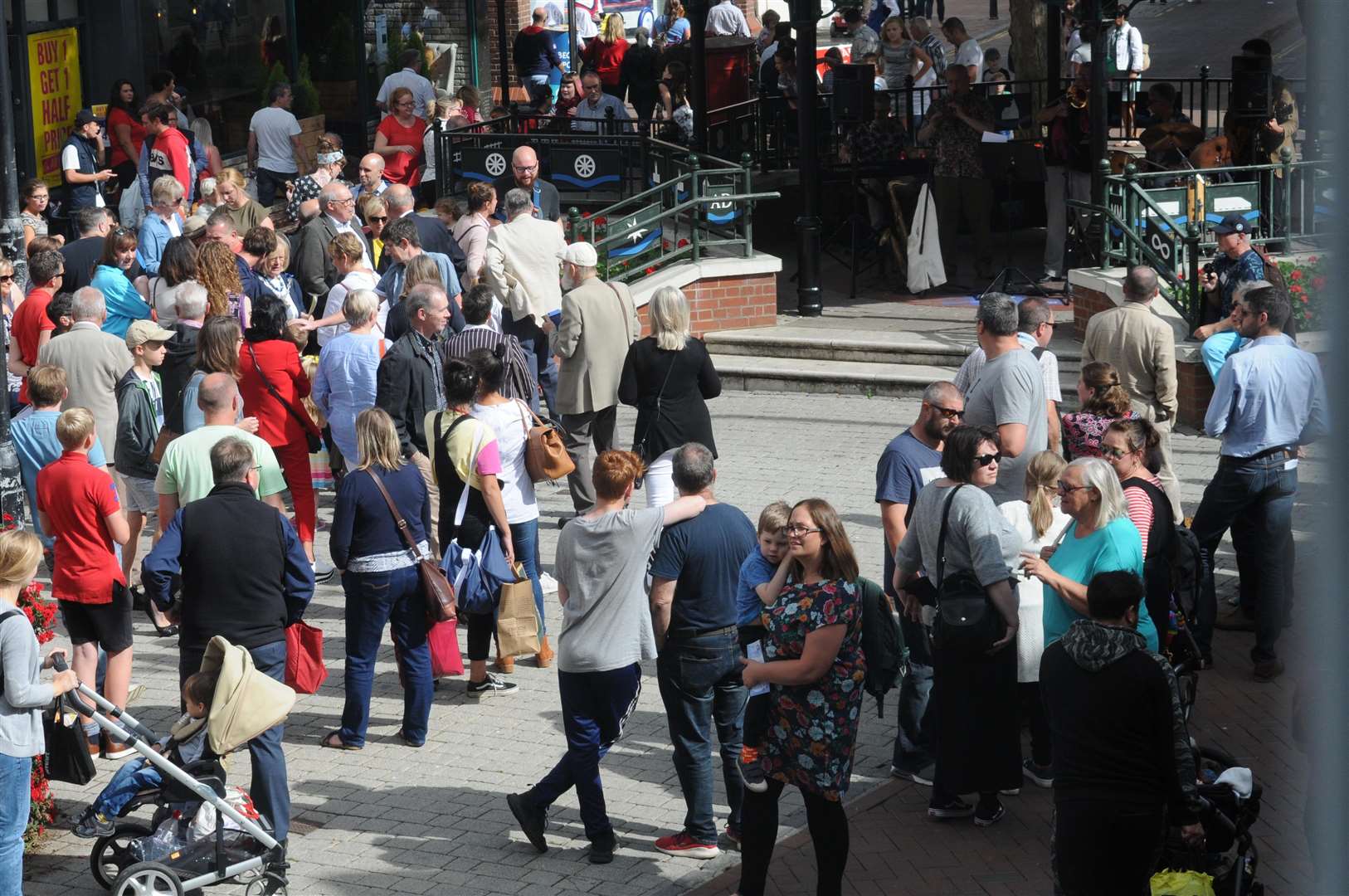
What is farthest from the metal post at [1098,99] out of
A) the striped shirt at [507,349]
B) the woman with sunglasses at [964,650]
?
the woman with sunglasses at [964,650]

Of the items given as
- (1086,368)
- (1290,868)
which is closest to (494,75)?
(1086,368)

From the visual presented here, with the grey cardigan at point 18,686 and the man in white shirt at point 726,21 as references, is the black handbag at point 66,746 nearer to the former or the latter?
the grey cardigan at point 18,686

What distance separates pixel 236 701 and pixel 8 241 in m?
5.41

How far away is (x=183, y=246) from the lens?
988 centimetres

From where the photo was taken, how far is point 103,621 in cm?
719

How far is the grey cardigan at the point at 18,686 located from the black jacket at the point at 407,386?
11.3 feet

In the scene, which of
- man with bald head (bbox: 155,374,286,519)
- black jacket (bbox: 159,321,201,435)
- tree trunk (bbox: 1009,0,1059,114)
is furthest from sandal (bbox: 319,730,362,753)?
tree trunk (bbox: 1009,0,1059,114)

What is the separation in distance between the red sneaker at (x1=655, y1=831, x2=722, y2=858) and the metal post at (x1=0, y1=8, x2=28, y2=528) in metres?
3.33

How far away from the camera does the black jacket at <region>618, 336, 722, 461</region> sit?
29.3ft

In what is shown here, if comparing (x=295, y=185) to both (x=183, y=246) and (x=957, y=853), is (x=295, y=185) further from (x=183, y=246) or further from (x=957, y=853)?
(x=957, y=853)

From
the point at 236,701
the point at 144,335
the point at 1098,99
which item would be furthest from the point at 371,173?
the point at 236,701

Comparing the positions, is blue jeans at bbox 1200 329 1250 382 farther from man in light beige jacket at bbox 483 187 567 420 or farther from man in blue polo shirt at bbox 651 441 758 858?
man in light beige jacket at bbox 483 187 567 420

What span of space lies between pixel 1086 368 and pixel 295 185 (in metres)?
7.55

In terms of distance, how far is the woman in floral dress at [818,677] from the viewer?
5.53 meters
